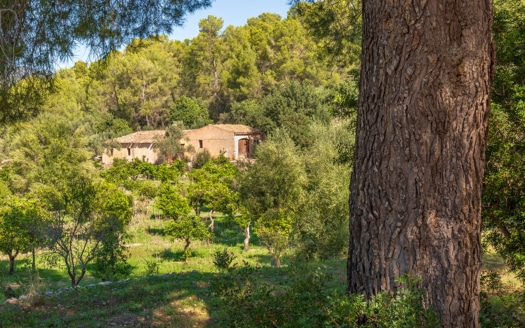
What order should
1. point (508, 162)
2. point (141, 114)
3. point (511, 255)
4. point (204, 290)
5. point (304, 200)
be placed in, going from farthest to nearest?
point (141, 114) < point (304, 200) < point (204, 290) < point (511, 255) < point (508, 162)

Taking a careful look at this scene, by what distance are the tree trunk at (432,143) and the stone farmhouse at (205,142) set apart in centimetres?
3309

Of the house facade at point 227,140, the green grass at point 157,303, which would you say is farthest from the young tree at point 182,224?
the house facade at point 227,140

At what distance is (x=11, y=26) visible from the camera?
4.62 m

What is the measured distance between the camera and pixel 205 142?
124ft

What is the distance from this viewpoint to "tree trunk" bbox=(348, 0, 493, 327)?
2512mm

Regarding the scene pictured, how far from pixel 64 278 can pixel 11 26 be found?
1098cm

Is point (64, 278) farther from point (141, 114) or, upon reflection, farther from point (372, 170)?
point (141, 114)

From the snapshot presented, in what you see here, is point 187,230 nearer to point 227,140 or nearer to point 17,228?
point 17,228

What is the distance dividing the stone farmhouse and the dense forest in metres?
1.19

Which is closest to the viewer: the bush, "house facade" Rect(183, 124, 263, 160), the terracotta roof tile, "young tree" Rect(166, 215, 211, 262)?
the bush

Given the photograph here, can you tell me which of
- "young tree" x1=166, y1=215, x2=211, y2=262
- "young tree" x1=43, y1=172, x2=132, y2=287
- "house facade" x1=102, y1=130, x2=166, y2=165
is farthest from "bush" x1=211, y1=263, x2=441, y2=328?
"house facade" x1=102, y1=130, x2=166, y2=165

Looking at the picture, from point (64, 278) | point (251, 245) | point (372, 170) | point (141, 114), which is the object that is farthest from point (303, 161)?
point (141, 114)

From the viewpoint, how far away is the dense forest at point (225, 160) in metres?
4.28

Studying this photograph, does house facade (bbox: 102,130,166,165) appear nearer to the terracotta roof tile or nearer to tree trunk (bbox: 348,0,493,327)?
the terracotta roof tile
